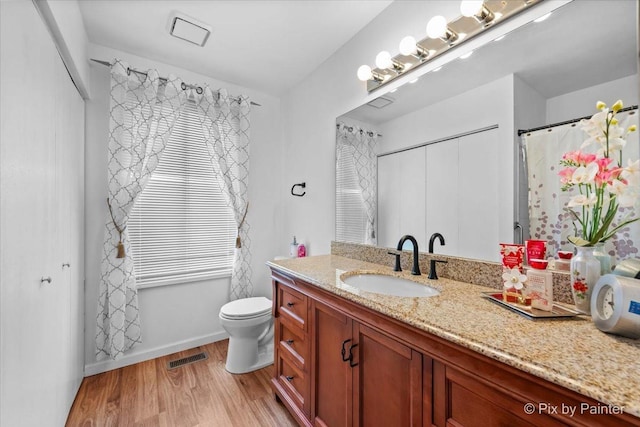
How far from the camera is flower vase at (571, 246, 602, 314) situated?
0.84 m

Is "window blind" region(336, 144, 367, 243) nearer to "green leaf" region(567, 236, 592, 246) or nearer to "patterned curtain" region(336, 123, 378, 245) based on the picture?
"patterned curtain" region(336, 123, 378, 245)

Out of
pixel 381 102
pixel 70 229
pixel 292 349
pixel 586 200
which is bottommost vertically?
pixel 292 349

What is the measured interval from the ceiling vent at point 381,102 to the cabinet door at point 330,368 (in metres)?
1.32

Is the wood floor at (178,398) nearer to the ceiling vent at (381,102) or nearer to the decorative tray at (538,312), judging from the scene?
the decorative tray at (538,312)

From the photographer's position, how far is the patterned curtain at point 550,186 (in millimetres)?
1000

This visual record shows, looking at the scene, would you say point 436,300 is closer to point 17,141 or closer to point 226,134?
point 17,141

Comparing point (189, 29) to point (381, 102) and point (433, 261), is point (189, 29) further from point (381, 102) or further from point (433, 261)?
point (433, 261)

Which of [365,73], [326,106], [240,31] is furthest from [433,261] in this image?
[240,31]

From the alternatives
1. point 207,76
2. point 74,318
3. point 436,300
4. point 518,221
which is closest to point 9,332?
point 74,318

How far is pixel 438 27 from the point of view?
136 centimetres

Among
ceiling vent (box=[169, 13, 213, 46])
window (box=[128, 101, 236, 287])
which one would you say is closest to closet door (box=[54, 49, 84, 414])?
window (box=[128, 101, 236, 287])

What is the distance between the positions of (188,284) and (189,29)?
6.87 feet

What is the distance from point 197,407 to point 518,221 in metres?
2.12

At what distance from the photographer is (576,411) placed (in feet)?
1.77
